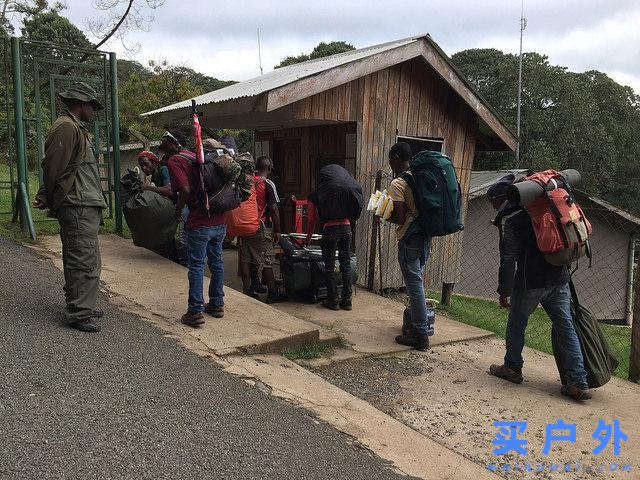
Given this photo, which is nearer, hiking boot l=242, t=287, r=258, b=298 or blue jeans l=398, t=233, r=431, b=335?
blue jeans l=398, t=233, r=431, b=335

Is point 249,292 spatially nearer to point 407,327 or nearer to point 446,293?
point 407,327

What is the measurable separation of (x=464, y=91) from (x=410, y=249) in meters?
4.06

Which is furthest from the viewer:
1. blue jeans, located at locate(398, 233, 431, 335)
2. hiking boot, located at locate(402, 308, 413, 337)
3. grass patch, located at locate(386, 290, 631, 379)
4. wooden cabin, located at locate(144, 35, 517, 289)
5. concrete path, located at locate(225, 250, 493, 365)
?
wooden cabin, located at locate(144, 35, 517, 289)

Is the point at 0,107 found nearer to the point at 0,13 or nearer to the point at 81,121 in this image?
the point at 0,13

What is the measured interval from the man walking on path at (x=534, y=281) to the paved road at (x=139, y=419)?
195 centimetres

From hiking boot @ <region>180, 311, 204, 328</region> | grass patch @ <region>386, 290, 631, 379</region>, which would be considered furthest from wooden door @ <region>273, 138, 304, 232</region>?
hiking boot @ <region>180, 311, 204, 328</region>

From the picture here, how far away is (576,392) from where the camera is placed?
4.27m

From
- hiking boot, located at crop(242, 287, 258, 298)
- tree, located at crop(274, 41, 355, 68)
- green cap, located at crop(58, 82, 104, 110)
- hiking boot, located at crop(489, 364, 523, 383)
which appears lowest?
hiking boot, located at crop(489, 364, 523, 383)

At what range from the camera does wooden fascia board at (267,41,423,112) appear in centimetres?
634

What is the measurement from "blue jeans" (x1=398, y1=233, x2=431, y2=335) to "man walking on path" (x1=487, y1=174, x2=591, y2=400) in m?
0.87

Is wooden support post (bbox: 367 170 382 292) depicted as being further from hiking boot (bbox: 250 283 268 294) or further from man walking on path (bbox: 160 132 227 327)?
man walking on path (bbox: 160 132 227 327)

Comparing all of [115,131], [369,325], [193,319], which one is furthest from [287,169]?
[193,319]

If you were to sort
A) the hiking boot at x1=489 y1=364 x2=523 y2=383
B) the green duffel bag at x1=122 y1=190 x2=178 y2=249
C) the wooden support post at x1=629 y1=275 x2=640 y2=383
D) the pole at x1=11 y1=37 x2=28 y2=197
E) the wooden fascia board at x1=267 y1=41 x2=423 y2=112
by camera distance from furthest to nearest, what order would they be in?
the pole at x1=11 y1=37 x2=28 y2=197
the green duffel bag at x1=122 y1=190 x2=178 y2=249
the wooden fascia board at x1=267 y1=41 x2=423 y2=112
the wooden support post at x1=629 y1=275 x2=640 y2=383
the hiking boot at x1=489 y1=364 x2=523 y2=383

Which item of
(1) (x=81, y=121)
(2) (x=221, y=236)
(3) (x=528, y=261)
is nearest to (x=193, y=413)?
(2) (x=221, y=236)
